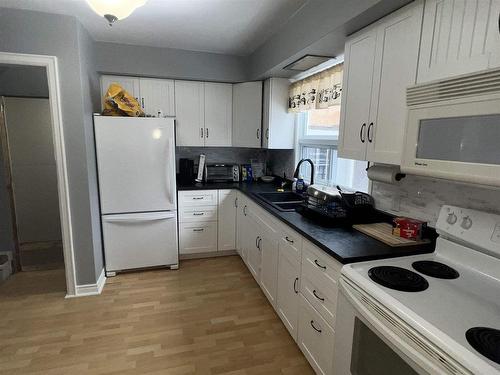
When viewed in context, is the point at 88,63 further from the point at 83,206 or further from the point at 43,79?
the point at 83,206

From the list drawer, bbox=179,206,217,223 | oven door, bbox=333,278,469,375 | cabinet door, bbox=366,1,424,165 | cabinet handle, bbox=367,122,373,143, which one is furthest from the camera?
drawer, bbox=179,206,217,223

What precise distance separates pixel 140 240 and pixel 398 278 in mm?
2532

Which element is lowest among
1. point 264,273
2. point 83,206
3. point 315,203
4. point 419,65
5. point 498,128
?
point 264,273

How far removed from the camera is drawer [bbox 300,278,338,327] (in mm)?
1463

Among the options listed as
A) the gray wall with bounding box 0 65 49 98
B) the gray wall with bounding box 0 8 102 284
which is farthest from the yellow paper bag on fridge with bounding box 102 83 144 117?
the gray wall with bounding box 0 65 49 98

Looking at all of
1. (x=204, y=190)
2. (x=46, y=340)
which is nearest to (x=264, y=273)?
(x=204, y=190)

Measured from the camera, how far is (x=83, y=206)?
2520 mm

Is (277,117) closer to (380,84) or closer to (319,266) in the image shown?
(380,84)

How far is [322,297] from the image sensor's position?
156 centimetres

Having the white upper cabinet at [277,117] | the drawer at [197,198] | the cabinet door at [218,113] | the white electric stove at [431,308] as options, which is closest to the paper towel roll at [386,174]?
the white electric stove at [431,308]

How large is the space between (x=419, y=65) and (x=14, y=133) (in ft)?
12.5

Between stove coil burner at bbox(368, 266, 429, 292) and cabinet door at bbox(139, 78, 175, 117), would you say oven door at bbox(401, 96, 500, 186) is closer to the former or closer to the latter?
stove coil burner at bbox(368, 266, 429, 292)

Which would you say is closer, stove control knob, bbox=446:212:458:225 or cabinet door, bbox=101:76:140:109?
stove control knob, bbox=446:212:458:225

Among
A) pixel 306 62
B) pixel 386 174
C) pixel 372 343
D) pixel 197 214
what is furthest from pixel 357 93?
pixel 197 214
